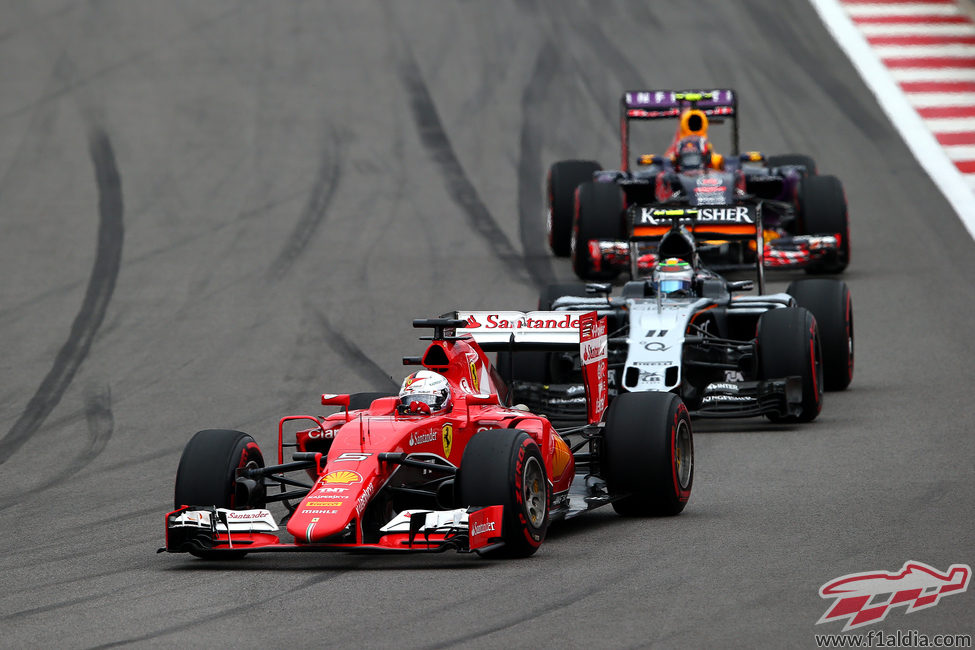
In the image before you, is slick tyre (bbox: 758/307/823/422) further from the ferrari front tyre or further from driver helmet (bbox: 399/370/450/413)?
the ferrari front tyre

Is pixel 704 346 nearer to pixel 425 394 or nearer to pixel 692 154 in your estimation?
pixel 425 394

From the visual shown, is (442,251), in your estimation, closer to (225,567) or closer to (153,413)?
(153,413)

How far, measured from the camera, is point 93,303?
2228 cm

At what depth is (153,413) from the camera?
57.6ft

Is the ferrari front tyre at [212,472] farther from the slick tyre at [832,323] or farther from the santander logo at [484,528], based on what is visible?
the slick tyre at [832,323]

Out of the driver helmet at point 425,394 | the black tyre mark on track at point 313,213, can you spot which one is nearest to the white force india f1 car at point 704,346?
the driver helmet at point 425,394

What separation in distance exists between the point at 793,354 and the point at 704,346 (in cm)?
100

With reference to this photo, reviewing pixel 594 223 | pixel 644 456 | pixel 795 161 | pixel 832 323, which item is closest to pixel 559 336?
pixel 644 456

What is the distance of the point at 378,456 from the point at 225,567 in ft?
4.14

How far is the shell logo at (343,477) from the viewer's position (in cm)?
1072

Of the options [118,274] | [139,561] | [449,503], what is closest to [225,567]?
[139,561]

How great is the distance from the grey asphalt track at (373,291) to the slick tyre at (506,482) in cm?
23

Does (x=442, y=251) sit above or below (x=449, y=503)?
above

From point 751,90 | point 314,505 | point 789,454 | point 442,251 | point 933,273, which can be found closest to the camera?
point 314,505
